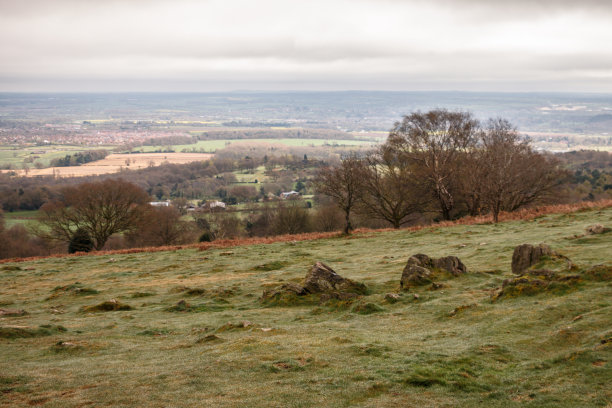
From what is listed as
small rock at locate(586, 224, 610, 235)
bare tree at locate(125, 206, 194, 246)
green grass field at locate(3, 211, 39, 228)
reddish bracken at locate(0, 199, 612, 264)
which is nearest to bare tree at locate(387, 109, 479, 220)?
reddish bracken at locate(0, 199, 612, 264)

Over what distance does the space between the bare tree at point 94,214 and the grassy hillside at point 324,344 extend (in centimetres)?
3127

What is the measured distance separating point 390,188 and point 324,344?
35131 mm

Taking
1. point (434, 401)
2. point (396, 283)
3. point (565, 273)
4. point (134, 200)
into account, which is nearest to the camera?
point (434, 401)

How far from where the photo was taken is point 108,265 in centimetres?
2795

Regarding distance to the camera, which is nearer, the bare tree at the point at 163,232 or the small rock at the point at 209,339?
the small rock at the point at 209,339

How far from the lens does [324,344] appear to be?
9992 millimetres

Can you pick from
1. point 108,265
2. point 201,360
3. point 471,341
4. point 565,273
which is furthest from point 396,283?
point 108,265

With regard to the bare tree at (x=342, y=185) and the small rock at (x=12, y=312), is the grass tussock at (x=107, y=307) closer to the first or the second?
the small rock at (x=12, y=312)

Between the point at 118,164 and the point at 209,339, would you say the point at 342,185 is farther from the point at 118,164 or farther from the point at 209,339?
the point at 118,164

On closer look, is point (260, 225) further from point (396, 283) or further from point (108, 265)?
point (396, 283)

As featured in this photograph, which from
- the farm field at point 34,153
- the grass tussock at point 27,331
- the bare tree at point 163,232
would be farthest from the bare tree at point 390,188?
the farm field at point 34,153

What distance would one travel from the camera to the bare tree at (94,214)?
5000 centimetres

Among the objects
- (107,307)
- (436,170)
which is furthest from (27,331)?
(436,170)

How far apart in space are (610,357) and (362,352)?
4153mm
